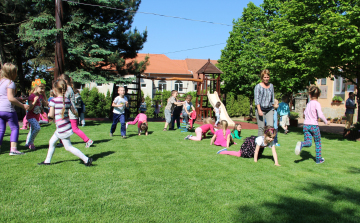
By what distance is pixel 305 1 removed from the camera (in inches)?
496

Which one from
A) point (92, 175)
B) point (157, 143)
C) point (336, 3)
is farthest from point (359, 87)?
point (92, 175)

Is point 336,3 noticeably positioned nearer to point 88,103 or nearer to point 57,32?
point 57,32

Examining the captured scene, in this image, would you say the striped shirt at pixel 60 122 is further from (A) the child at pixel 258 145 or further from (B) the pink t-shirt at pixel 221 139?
(B) the pink t-shirt at pixel 221 139

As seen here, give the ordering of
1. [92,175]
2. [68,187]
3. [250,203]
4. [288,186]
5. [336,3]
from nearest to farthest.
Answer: [250,203], [68,187], [288,186], [92,175], [336,3]

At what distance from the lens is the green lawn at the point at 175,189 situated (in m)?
3.23

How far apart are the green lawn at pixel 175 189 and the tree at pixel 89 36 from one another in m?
9.55

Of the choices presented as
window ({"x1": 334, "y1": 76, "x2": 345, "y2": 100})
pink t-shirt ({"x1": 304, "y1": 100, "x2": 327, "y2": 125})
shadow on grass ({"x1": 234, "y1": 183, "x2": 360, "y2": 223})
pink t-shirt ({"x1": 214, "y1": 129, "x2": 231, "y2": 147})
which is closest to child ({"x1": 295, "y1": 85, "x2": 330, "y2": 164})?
pink t-shirt ({"x1": 304, "y1": 100, "x2": 327, "y2": 125})

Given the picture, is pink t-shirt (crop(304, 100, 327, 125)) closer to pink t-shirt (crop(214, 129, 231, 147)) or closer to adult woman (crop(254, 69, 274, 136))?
adult woman (crop(254, 69, 274, 136))

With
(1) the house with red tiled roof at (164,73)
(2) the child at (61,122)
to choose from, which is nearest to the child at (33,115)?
(2) the child at (61,122)

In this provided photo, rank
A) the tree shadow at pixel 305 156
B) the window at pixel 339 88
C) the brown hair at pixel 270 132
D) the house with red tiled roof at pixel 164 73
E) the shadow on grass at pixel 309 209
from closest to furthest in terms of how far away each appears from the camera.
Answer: the shadow on grass at pixel 309 209
the brown hair at pixel 270 132
the tree shadow at pixel 305 156
the window at pixel 339 88
the house with red tiled roof at pixel 164 73

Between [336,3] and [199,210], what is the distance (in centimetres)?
1235

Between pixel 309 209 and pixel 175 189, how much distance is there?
71.9 inches

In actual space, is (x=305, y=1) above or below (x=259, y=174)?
above

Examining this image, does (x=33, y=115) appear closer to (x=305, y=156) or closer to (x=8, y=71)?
(x=8, y=71)
